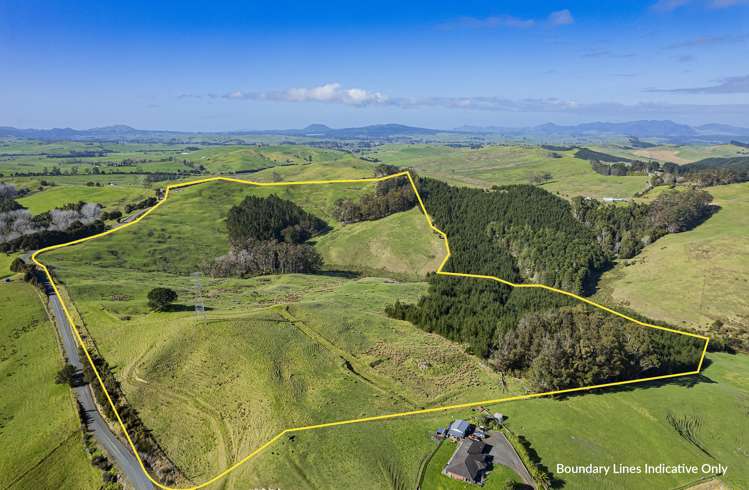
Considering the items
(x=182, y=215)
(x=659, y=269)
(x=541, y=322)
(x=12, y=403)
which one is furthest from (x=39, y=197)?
(x=659, y=269)

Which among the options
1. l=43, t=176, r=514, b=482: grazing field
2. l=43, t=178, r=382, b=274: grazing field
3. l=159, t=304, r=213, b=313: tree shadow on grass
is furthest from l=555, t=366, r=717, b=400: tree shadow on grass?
l=43, t=178, r=382, b=274: grazing field

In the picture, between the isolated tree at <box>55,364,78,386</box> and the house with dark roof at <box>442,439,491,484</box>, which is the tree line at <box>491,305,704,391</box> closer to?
the house with dark roof at <box>442,439,491,484</box>

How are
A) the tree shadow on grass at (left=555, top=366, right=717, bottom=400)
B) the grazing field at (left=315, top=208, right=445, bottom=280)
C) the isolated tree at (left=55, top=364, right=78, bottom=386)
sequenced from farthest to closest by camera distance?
the grazing field at (left=315, top=208, right=445, bottom=280), the tree shadow on grass at (left=555, top=366, right=717, bottom=400), the isolated tree at (left=55, top=364, right=78, bottom=386)

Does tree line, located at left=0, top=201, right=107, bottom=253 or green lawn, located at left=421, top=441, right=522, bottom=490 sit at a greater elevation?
tree line, located at left=0, top=201, right=107, bottom=253

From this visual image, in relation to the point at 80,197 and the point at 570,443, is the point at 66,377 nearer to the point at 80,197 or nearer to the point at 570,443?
the point at 570,443

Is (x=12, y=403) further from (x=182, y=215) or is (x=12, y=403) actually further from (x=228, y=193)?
(x=228, y=193)

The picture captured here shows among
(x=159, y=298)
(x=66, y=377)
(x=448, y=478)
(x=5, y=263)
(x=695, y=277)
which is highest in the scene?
(x=159, y=298)

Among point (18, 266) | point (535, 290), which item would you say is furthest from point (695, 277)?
point (18, 266)

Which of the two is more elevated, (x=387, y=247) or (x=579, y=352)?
(x=579, y=352)
